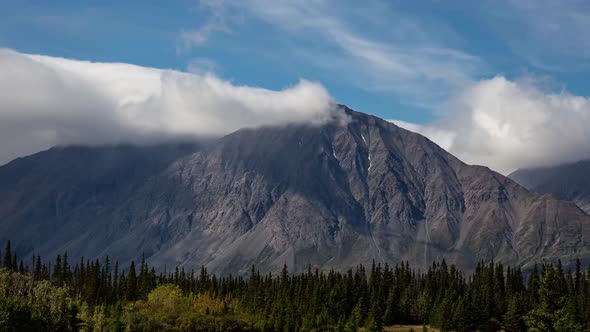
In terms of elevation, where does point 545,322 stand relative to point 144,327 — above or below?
above

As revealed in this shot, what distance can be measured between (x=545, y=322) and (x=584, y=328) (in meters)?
108

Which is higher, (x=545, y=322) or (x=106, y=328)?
(x=545, y=322)

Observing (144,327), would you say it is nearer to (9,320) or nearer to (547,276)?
(9,320)

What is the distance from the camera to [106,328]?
635 ft

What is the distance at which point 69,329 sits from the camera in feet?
655

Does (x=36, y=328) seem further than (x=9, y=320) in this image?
Yes

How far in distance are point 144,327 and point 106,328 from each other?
9588 mm

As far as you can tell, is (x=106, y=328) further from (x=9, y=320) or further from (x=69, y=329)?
(x=9, y=320)

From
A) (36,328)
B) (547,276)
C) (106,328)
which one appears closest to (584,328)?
(547,276)

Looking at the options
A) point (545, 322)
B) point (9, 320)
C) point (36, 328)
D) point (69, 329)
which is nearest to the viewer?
point (545, 322)

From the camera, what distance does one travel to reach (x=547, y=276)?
10125 centimetres

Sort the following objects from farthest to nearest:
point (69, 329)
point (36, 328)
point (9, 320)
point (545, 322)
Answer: point (69, 329), point (36, 328), point (9, 320), point (545, 322)

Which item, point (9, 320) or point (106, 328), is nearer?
point (9, 320)

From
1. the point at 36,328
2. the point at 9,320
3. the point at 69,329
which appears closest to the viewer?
the point at 9,320
